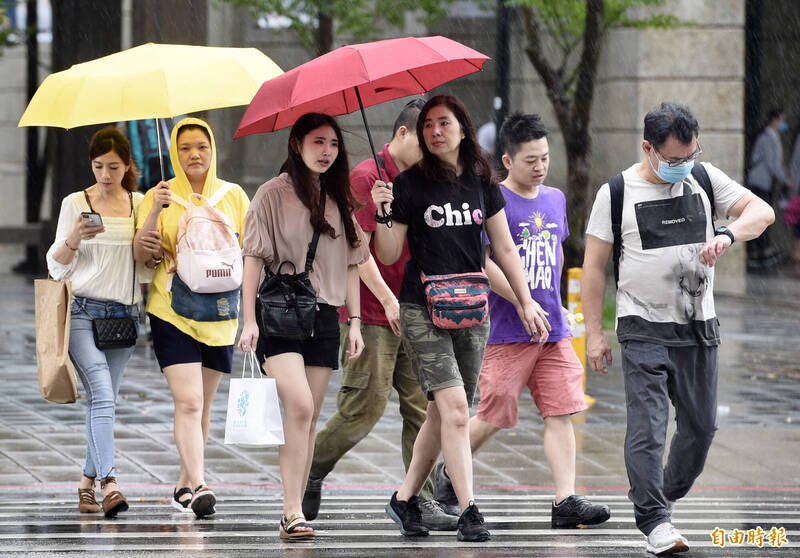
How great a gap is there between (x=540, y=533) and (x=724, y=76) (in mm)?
15009

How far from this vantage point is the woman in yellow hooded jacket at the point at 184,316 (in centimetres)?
702

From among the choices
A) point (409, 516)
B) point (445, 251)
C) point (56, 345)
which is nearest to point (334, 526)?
point (409, 516)

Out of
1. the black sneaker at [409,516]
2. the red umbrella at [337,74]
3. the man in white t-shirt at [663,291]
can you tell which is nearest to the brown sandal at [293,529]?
the black sneaker at [409,516]

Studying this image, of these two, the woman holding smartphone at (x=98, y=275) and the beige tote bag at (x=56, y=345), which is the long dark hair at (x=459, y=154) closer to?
the woman holding smartphone at (x=98, y=275)

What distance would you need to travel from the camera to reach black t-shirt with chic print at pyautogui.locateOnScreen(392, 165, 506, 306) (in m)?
6.39

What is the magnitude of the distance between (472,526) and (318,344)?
1048 mm

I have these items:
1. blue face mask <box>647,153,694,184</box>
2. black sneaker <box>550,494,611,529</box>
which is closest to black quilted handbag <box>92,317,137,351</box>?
black sneaker <box>550,494,611,529</box>

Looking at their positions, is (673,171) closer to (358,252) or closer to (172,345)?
(358,252)

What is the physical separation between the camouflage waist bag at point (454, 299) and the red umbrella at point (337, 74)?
0.58m

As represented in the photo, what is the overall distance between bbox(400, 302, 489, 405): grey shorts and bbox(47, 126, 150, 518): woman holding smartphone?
61.3 inches

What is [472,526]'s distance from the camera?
6.25m

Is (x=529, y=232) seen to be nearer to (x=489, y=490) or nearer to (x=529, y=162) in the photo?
(x=529, y=162)

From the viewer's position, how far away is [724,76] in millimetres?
20484

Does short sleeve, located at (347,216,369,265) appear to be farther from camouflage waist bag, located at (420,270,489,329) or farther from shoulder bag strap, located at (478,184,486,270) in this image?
shoulder bag strap, located at (478,184,486,270)
